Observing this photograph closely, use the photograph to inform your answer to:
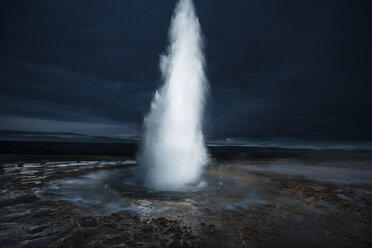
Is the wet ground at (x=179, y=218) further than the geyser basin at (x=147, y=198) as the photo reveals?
No

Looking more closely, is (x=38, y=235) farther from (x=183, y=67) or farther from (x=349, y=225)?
(x=183, y=67)

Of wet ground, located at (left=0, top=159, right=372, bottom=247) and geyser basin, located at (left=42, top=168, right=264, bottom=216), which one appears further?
geyser basin, located at (left=42, top=168, right=264, bottom=216)

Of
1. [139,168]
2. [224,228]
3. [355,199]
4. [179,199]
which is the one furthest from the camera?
[139,168]

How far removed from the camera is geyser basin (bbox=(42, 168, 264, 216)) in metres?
8.16

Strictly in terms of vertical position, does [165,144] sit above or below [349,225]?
above

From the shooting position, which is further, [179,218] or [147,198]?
[147,198]

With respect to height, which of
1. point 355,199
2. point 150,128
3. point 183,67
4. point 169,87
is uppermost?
point 183,67

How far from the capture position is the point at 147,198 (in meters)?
9.63

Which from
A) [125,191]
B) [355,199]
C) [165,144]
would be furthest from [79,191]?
[355,199]

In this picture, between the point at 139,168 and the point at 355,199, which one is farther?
the point at 139,168

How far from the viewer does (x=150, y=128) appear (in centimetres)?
1755

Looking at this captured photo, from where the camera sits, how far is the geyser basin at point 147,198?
8156mm

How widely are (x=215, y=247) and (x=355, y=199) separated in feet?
34.2

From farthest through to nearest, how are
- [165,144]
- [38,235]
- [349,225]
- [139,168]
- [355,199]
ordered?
1. [165,144]
2. [139,168]
3. [355,199]
4. [349,225]
5. [38,235]
